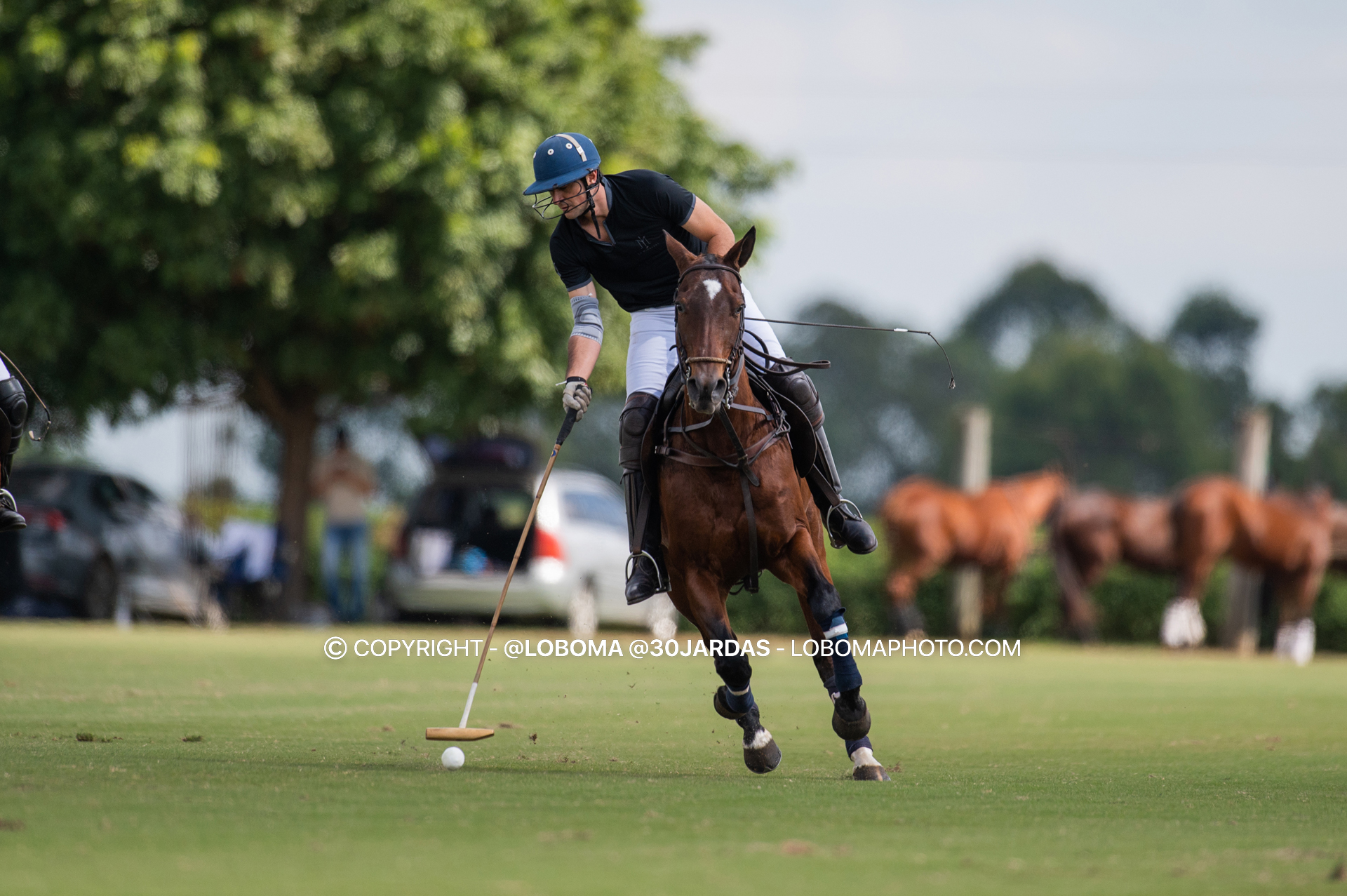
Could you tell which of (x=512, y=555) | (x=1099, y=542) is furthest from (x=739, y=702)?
(x=1099, y=542)

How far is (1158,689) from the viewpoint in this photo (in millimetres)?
15453

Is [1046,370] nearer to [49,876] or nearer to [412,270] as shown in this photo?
[412,270]

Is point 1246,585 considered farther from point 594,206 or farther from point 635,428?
point 594,206

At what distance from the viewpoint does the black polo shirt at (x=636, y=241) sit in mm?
9148

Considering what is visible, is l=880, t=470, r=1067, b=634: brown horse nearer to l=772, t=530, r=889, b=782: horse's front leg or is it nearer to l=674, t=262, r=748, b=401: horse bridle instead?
l=772, t=530, r=889, b=782: horse's front leg

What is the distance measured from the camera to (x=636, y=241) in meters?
9.22

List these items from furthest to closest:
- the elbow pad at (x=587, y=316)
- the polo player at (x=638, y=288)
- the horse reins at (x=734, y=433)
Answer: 1. the elbow pad at (x=587, y=316)
2. the polo player at (x=638, y=288)
3. the horse reins at (x=734, y=433)

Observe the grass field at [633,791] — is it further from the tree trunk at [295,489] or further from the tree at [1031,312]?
the tree at [1031,312]

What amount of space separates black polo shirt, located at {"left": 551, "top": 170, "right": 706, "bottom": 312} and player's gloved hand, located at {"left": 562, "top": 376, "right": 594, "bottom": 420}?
1.84 ft

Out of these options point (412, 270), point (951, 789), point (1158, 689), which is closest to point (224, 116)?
point (412, 270)

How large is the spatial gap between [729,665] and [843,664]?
1.96 ft

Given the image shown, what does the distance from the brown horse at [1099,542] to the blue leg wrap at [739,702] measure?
17472 millimetres

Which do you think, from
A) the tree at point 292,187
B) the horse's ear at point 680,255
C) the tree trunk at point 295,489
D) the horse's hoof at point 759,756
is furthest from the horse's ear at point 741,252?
the tree trunk at point 295,489

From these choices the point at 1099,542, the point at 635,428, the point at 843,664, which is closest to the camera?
the point at 843,664
